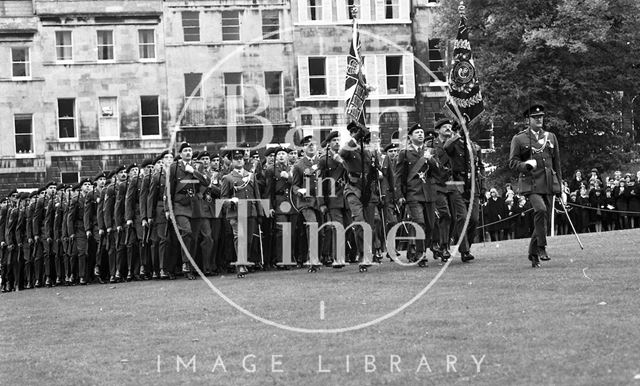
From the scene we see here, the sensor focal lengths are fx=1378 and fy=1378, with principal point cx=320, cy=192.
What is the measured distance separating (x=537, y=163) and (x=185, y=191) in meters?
8.07

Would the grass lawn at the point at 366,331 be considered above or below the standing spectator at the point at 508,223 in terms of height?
below

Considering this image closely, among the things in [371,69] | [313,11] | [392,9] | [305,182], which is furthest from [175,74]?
[305,182]

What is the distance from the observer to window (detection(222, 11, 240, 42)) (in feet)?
220

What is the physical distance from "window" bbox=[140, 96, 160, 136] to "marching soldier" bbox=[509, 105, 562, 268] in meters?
47.5

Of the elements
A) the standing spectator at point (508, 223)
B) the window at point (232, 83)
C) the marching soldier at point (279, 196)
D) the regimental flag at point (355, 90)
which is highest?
the window at point (232, 83)

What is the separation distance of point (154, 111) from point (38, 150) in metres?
6.06

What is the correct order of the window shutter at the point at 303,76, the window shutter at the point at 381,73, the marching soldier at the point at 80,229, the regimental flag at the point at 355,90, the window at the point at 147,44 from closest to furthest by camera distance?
the regimental flag at the point at 355,90, the marching soldier at the point at 80,229, the window shutter at the point at 381,73, the window shutter at the point at 303,76, the window at the point at 147,44

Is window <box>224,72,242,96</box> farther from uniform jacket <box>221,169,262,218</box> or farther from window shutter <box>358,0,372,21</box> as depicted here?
uniform jacket <box>221,169,262,218</box>

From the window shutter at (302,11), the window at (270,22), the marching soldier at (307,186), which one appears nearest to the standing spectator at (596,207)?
the marching soldier at (307,186)

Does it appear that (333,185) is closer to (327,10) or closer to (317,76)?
(327,10)

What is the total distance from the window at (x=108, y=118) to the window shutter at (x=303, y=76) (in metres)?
9.16

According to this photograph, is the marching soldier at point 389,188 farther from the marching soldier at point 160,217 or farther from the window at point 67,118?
the window at point 67,118

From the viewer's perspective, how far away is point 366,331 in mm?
15016

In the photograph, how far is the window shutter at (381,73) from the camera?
65.6 meters
